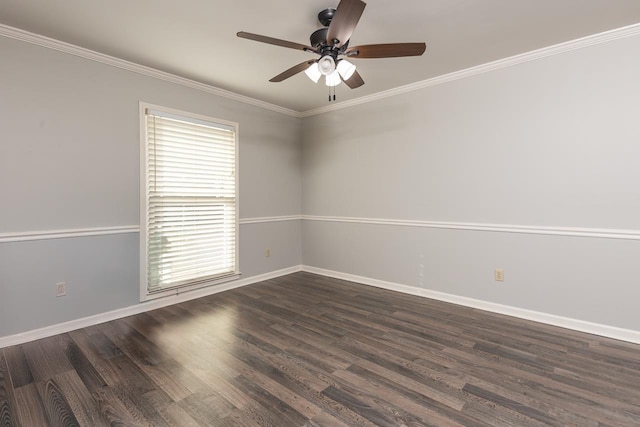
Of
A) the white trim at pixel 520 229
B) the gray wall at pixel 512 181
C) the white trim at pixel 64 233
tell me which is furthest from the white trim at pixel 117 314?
the white trim at pixel 520 229

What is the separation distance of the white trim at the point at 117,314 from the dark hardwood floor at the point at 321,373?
95 millimetres

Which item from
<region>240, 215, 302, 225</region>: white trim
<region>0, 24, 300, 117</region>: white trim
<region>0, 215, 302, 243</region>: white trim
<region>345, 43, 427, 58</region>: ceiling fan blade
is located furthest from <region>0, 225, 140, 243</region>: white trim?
<region>345, 43, 427, 58</region>: ceiling fan blade

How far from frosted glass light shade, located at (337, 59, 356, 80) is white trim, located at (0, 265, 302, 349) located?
297 centimetres

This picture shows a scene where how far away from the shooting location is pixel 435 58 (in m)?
3.05

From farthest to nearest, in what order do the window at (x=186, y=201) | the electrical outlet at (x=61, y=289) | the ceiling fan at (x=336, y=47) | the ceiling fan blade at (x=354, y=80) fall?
the window at (x=186, y=201) → the electrical outlet at (x=61, y=289) → the ceiling fan blade at (x=354, y=80) → the ceiling fan at (x=336, y=47)

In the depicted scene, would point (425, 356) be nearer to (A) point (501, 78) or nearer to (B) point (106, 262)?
(A) point (501, 78)

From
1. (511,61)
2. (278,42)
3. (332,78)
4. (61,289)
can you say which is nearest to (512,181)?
(511,61)

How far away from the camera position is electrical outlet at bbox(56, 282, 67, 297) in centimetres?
275

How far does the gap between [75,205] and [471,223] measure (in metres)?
3.96

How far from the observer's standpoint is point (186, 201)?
11.9 feet

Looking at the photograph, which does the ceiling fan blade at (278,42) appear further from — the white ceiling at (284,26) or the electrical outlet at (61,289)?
the electrical outlet at (61,289)

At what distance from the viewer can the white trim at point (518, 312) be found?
2.62m

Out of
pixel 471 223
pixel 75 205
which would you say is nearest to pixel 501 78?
pixel 471 223

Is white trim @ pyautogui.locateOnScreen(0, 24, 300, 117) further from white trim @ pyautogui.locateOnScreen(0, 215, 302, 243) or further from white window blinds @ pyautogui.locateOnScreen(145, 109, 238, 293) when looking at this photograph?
white trim @ pyautogui.locateOnScreen(0, 215, 302, 243)
